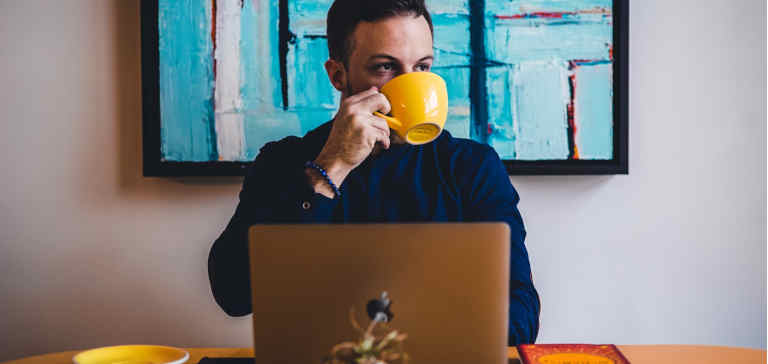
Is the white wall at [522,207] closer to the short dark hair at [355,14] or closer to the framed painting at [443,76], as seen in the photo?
the framed painting at [443,76]

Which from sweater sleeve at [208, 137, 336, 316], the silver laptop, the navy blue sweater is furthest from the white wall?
the silver laptop

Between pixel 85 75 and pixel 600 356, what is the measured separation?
1.58 meters

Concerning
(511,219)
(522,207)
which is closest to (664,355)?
(511,219)

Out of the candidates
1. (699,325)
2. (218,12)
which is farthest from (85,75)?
(699,325)

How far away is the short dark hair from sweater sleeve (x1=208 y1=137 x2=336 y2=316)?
0.32m

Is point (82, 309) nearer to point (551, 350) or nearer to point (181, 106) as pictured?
point (181, 106)

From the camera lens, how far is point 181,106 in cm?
158

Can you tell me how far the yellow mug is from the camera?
41.3 inches

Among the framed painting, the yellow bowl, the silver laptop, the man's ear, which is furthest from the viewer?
the framed painting

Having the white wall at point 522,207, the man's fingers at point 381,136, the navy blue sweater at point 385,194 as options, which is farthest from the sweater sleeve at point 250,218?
the white wall at point 522,207

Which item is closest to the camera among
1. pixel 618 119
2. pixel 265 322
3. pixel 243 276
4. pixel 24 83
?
pixel 265 322

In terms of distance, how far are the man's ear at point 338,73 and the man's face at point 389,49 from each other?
0.27 ft

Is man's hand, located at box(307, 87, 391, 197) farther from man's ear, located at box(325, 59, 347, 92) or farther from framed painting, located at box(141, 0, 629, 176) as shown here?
framed painting, located at box(141, 0, 629, 176)

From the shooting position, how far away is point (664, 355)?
935 millimetres
